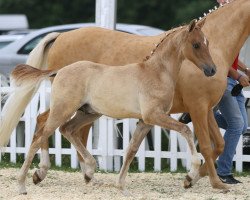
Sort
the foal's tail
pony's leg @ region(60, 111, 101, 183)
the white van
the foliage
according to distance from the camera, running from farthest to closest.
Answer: the foliage < the white van < pony's leg @ region(60, 111, 101, 183) < the foal's tail

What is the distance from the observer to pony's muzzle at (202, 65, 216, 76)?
331 inches

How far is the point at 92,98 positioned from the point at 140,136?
55 cm

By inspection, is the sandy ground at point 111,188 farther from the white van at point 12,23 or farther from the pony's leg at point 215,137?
the white van at point 12,23

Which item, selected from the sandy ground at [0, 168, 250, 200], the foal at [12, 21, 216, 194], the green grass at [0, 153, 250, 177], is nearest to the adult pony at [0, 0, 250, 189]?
the sandy ground at [0, 168, 250, 200]

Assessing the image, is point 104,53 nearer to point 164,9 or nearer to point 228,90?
point 228,90

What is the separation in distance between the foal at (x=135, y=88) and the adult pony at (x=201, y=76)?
45 centimetres

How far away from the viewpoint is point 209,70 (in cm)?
841

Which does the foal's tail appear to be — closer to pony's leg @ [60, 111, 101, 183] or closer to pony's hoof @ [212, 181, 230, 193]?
pony's leg @ [60, 111, 101, 183]

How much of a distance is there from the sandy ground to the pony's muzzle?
1.12 metres

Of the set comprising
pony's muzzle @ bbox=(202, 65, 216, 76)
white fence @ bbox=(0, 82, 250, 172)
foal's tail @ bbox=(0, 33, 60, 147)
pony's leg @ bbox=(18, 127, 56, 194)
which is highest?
pony's muzzle @ bbox=(202, 65, 216, 76)

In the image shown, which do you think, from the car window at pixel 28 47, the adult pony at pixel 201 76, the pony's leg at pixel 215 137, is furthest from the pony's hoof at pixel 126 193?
the car window at pixel 28 47

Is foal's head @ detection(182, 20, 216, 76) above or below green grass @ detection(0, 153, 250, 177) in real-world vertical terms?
above

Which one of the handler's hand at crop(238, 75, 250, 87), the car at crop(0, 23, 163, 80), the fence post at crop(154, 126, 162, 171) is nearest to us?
the handler's hand at crop(238, 75, 250, 87)

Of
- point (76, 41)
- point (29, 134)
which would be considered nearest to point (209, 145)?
point (76, 41)
